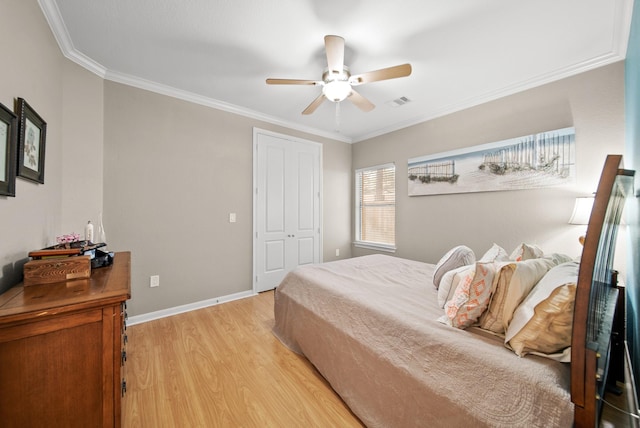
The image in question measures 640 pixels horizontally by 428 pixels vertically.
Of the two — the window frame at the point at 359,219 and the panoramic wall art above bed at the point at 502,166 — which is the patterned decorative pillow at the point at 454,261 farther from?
the window frame at the point at 359,219

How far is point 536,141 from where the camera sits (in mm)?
2590

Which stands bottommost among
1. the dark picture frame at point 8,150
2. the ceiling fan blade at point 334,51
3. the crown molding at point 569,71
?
the dark picture frame at point 8,150

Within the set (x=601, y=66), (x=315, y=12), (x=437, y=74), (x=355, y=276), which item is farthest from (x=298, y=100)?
(x=601, y=66)

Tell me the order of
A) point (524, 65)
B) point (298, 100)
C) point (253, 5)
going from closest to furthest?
1. point (253, 5)
2. point (524, 65)
3. point (298, 100)

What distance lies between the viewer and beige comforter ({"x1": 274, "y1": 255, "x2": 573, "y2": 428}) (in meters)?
0.92

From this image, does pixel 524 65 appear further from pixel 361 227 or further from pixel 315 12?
pixel 361 227

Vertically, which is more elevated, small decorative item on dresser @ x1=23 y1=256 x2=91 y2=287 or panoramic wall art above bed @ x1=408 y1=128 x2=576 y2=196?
panoramic wall art above bed @ x1=408 y1=128 x2=576 y2=196

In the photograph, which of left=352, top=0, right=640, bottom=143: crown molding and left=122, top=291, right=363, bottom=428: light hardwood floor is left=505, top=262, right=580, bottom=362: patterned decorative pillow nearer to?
left=122, top=291, right=363, bottom=428: light hardwood floor

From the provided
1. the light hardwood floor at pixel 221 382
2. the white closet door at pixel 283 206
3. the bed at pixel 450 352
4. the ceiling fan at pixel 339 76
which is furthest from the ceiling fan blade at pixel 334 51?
A: the light hardwood floor at pixel 221 382

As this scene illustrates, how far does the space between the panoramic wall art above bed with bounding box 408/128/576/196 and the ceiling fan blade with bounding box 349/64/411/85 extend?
5.73ft

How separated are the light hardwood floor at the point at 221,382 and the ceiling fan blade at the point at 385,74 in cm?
243

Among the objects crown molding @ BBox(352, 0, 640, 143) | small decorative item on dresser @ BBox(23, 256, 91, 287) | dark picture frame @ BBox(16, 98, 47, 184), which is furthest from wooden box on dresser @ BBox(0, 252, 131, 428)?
crown molding @ BBox(352, 0, 640, 143)

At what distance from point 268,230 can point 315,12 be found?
2.71 meters

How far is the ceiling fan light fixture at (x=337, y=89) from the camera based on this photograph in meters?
2.18
